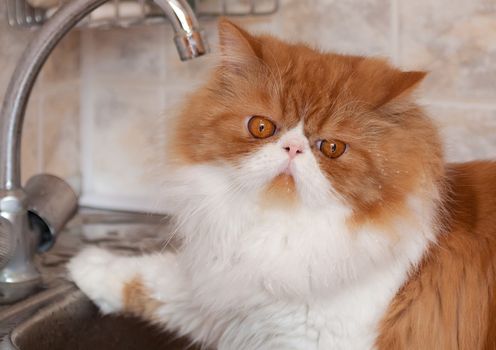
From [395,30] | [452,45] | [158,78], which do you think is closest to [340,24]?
[395,30]

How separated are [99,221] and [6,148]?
53cm

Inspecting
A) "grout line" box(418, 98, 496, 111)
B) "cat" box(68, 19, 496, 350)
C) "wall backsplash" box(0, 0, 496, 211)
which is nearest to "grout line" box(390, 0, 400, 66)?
"wall backsplash" box(0, 0, 496, 211)

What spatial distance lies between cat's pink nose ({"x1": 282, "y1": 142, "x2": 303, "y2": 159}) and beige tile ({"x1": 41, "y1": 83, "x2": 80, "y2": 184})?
2.85 feet

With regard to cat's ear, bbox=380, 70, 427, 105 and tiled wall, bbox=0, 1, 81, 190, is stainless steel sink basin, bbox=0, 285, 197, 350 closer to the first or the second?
tiled wall, bbox=0, 1, 81, 190

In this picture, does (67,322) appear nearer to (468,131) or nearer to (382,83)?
(382,83)

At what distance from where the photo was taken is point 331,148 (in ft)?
3.28

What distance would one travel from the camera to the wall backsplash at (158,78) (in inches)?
56.4

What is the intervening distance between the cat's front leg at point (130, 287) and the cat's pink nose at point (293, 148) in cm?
40

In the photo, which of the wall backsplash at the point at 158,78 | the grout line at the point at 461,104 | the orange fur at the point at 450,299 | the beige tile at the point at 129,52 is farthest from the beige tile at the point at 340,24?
the orange fur at the point at 450,299

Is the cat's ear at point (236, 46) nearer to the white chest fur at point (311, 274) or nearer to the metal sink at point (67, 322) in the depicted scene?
the white chest fur at point (311, 274)

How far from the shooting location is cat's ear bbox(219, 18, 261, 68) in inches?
40.8

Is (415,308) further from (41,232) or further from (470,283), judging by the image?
(41,232)

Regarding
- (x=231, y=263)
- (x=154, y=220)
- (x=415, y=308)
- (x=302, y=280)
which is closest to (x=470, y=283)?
(x=415, y=308)

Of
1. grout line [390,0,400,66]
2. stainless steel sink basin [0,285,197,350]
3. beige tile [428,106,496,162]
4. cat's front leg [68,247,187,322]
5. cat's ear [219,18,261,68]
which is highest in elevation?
grout line [390,0,400,66]
